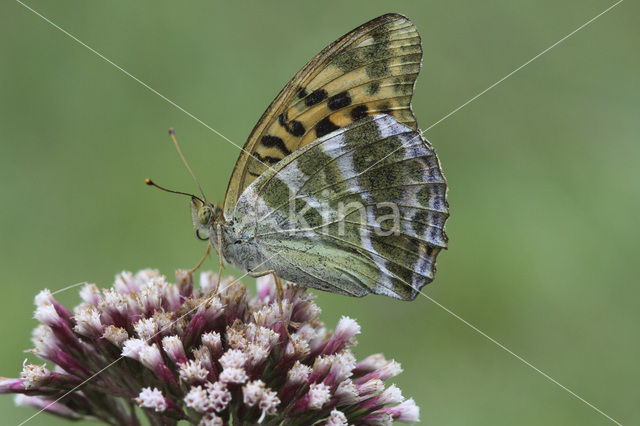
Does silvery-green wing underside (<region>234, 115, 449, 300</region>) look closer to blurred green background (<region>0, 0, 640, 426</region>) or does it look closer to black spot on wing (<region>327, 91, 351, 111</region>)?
black spot on wing (<region>327, 91, 351, 111</region>)

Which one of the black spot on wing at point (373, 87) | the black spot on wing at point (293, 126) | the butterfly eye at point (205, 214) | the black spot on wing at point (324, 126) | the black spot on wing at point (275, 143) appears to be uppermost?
the black spot on wing at point (373, 87)

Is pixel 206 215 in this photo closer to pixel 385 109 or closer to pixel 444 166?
pixel 385 109

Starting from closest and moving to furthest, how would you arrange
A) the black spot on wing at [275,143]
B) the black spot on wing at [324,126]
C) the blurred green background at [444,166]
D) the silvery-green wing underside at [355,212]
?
the silvery-green wing underside at [355,212] < the black spot on wing at [275,143] < the black spot on wing at [324,126] < the blurred green background at [444,166]

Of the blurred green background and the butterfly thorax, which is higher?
the blurred green background

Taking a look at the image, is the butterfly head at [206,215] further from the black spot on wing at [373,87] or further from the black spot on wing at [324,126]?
the black spot on wing at [373,87]

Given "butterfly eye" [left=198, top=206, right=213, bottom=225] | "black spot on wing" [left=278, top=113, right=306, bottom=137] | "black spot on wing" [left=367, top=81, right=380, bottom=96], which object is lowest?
"butterfly eye" [left=198, top=206, right=213, bottom=225]

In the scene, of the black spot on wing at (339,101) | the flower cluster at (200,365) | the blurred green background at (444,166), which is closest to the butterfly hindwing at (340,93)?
the black spot on wing at (339,101)

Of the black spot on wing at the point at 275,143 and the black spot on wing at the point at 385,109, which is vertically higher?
the black spot on wing at the point at 385,109

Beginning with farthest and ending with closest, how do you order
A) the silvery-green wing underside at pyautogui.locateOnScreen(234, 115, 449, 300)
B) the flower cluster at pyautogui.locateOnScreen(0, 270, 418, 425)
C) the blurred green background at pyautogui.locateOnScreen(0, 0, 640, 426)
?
the blurred green background at pyautogui.locateOnScreen(0, 0, 640, 426), the silvery-green wing underside at pyautogui.locateOnScreen(234, 115, 449, 300), the flower cluster at pyautogui.locateOnScreen(0, 270, 418, 425)

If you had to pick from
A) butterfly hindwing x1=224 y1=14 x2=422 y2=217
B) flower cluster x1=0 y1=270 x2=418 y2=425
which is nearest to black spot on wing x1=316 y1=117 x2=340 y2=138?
butterfly hindwing x1=224 y1=14 x2=422 y2=217
